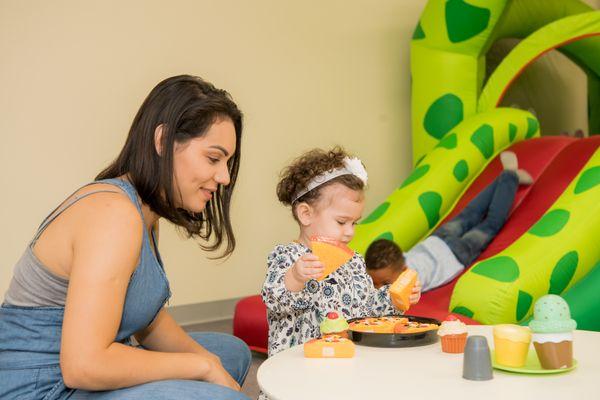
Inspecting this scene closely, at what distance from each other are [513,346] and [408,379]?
0.19 m

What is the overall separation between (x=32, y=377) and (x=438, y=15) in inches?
139

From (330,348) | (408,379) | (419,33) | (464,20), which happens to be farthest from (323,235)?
(419,33)

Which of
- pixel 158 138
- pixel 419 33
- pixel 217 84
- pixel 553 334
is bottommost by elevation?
pixel 553 334

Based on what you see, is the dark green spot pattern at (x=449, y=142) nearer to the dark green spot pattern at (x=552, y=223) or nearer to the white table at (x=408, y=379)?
the dark green spot pattern at (x=552, y=223)

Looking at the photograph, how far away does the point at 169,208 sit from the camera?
4.79 feet

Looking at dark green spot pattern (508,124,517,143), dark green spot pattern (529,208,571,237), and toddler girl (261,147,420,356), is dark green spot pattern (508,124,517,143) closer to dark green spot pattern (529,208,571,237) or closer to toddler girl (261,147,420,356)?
dark green spot pattern (529,208,571,237)

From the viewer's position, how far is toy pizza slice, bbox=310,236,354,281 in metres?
1.59

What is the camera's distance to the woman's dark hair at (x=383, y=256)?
296 centimetres

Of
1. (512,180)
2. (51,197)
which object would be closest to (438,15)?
(512,180)

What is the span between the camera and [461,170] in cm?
375

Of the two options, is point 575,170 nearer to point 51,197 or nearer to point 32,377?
point 51,197

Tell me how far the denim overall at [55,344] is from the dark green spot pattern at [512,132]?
9.29ft

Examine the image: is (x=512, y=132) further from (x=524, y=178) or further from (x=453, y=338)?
(x=453, y=338)

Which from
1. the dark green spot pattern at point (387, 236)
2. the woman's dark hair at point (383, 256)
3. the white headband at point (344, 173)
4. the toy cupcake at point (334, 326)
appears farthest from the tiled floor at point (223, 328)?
the toy cupcake at point (334, 326)
